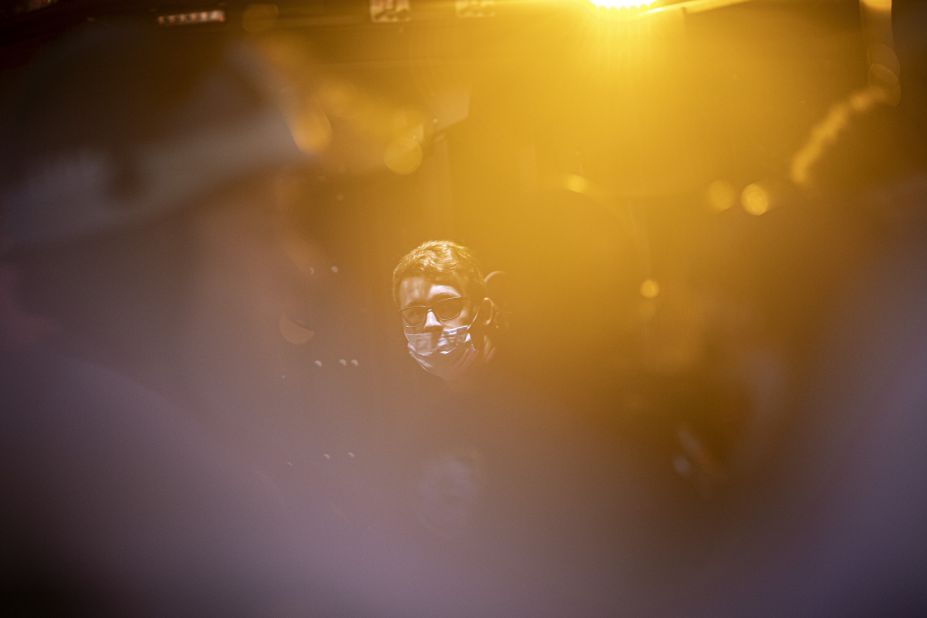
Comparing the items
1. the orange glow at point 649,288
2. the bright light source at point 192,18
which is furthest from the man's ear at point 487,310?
the bright light source at point 192,18

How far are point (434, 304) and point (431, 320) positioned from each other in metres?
0.02

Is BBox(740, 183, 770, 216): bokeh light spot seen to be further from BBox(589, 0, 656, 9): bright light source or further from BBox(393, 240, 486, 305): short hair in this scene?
BBox(393, 240, 486, 305): short hair

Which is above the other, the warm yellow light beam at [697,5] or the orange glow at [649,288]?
the warm yellow light beam at [697,5]

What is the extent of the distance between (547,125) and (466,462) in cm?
53

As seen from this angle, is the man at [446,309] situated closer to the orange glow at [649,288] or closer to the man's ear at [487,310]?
the man's ear at [487,310]

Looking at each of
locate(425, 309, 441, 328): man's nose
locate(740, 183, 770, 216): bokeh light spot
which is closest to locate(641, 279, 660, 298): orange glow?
locate(740, 183, 770, 216): bokeh light spot

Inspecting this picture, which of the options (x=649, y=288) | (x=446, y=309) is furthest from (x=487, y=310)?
(x=649, y=288)

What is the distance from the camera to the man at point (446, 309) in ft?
2.85

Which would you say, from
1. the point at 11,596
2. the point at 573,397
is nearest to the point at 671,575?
the point at 573,397

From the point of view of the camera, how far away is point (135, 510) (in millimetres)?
962

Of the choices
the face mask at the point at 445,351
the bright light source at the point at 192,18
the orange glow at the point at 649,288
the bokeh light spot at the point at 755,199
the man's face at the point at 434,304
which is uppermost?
the bright light source at the point at 192,18

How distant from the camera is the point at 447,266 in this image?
2.86 feet

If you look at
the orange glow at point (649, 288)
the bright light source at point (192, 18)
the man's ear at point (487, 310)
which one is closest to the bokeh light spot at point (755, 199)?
the orange glow at point (649, 288)

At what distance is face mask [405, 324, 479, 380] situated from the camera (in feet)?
2.89
